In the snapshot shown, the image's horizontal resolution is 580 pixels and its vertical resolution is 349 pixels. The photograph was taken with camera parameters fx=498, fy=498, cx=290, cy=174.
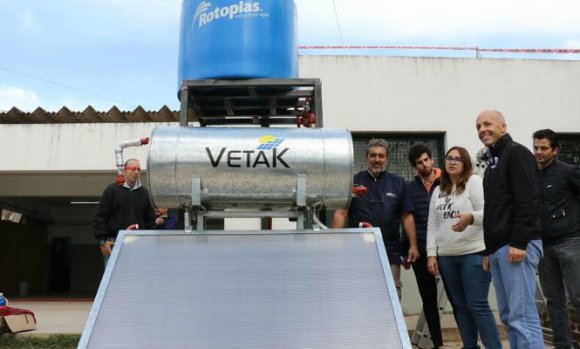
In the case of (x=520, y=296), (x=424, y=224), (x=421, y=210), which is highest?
(x=421, y=210)

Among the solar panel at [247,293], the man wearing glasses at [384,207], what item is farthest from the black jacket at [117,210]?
the solar panel at [247,293]

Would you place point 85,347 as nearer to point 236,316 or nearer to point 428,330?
point 236,316

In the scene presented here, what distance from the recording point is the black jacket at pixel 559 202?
12.1 ft

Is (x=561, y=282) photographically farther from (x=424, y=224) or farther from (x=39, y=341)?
(x=39, y=341)

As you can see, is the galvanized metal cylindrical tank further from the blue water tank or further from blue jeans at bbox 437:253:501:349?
blue jeans at bbox 437:253:501:349

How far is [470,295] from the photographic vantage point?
11.1 ft

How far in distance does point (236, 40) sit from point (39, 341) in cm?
393

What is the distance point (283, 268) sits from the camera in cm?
212

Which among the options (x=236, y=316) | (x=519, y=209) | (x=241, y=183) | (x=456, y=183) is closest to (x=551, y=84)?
(x=456, y=183)

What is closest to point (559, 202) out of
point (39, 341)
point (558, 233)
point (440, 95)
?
point (558, 233)

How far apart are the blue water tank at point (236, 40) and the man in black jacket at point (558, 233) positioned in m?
2.20

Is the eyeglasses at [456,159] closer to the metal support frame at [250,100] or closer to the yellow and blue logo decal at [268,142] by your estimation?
the metal support frame at [250,100]

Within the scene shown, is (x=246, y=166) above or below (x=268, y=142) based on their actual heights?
below

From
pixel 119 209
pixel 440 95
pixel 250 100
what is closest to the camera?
pixel 250 100
